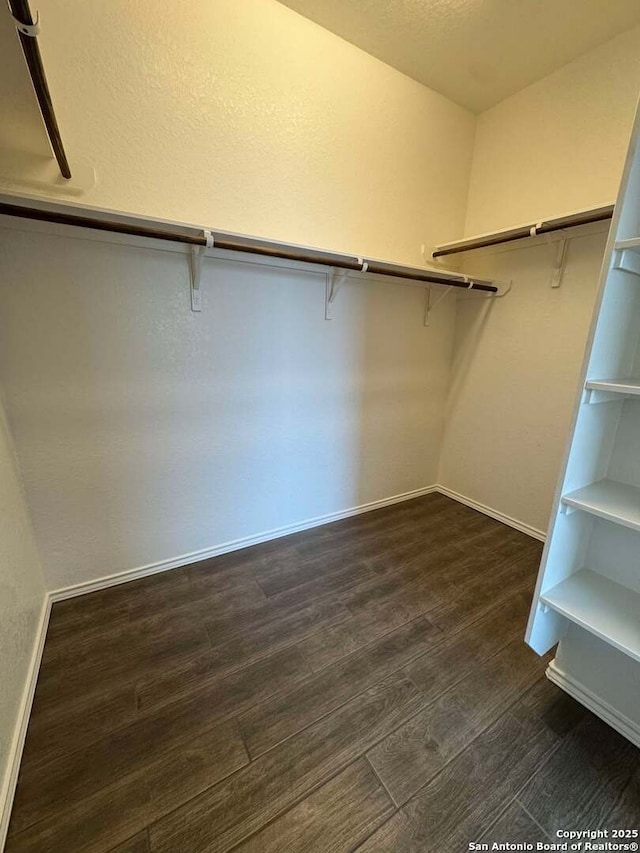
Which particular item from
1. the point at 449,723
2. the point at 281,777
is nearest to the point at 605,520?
the point at 449,723

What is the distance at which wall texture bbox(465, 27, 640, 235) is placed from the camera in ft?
5.86

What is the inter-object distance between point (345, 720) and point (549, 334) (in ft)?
7.64

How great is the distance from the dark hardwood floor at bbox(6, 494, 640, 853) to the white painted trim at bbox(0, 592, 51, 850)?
0.03 meters

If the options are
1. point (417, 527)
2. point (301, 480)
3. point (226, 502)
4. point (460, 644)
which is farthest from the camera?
point (417, 527)

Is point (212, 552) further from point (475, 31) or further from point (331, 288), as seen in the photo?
point (475, 31)

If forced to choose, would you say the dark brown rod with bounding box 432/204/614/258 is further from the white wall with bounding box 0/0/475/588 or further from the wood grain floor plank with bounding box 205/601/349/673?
the wood grain floor plank with bounding box 205/601/349/673

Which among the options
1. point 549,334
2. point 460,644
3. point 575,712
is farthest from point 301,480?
point 549,334

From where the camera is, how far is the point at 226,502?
2096mm

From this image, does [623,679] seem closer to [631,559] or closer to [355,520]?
[631,559]

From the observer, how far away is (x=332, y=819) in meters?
0.99

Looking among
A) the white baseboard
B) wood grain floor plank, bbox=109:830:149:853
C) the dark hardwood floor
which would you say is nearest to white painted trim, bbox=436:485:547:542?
the white baseboard

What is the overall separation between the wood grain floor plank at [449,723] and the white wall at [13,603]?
1081 mm

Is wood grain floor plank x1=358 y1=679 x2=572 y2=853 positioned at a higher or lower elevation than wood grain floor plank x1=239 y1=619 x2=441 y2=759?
lower

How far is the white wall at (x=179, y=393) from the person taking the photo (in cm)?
152
